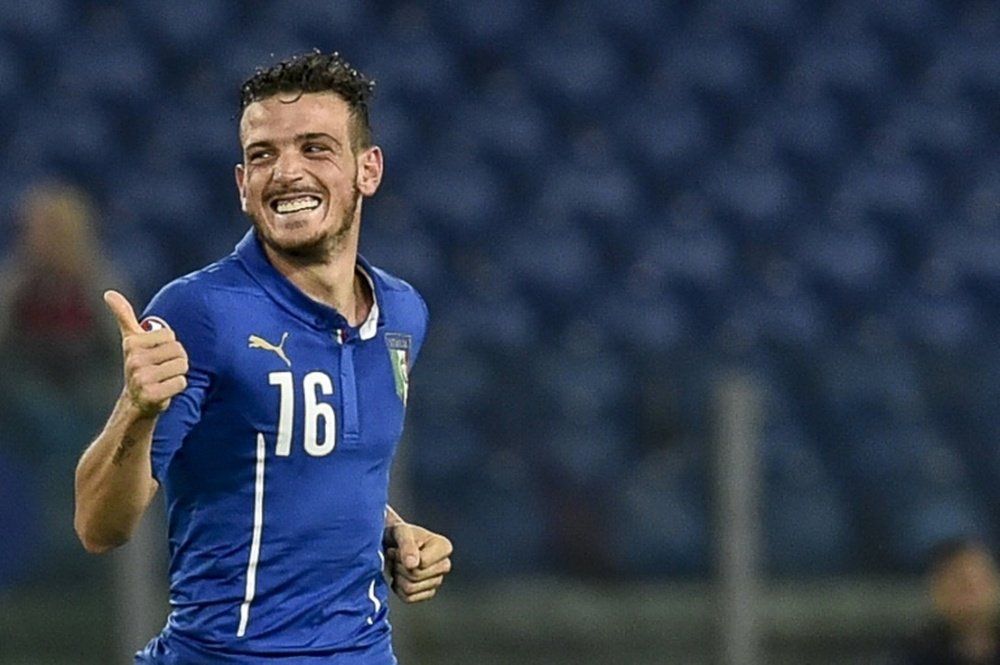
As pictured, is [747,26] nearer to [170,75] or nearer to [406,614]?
[170,75]

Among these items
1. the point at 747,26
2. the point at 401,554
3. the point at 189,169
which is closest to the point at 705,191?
the point at 747,26

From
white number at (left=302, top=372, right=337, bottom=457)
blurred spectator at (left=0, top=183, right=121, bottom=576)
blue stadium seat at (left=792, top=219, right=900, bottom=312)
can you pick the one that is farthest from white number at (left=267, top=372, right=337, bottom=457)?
blue stadium seat at (left=792, top=219, right=900, bottom=312)

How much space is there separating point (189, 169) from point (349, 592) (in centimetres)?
553

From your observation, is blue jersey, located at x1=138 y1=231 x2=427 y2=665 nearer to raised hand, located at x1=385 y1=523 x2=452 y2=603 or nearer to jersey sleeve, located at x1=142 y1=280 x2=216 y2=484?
jersey sleeve, located at x1=142 y1=280 x2=216 y2=484

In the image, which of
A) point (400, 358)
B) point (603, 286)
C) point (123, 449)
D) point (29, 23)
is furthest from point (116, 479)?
point (603, 286)

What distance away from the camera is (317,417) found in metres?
3.55

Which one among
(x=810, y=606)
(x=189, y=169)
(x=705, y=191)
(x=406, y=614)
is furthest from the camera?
(x=705, y=191)

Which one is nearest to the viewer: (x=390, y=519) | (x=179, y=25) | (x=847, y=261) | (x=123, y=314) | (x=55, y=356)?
(x=123, y=314)

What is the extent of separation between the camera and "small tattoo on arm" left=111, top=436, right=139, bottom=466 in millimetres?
3174

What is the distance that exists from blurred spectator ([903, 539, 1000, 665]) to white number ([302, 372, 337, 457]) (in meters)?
3.78

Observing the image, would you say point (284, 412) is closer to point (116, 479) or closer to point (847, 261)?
point (116, 479)

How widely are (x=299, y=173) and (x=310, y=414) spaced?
394 millimetres

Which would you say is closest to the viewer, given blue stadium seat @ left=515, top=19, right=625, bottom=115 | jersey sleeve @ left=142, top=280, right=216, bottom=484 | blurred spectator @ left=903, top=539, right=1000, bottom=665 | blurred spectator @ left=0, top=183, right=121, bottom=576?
jersey sleeve @ left=142, top=280, right=216, bottom=484

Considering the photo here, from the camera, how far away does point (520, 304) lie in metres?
9.08
